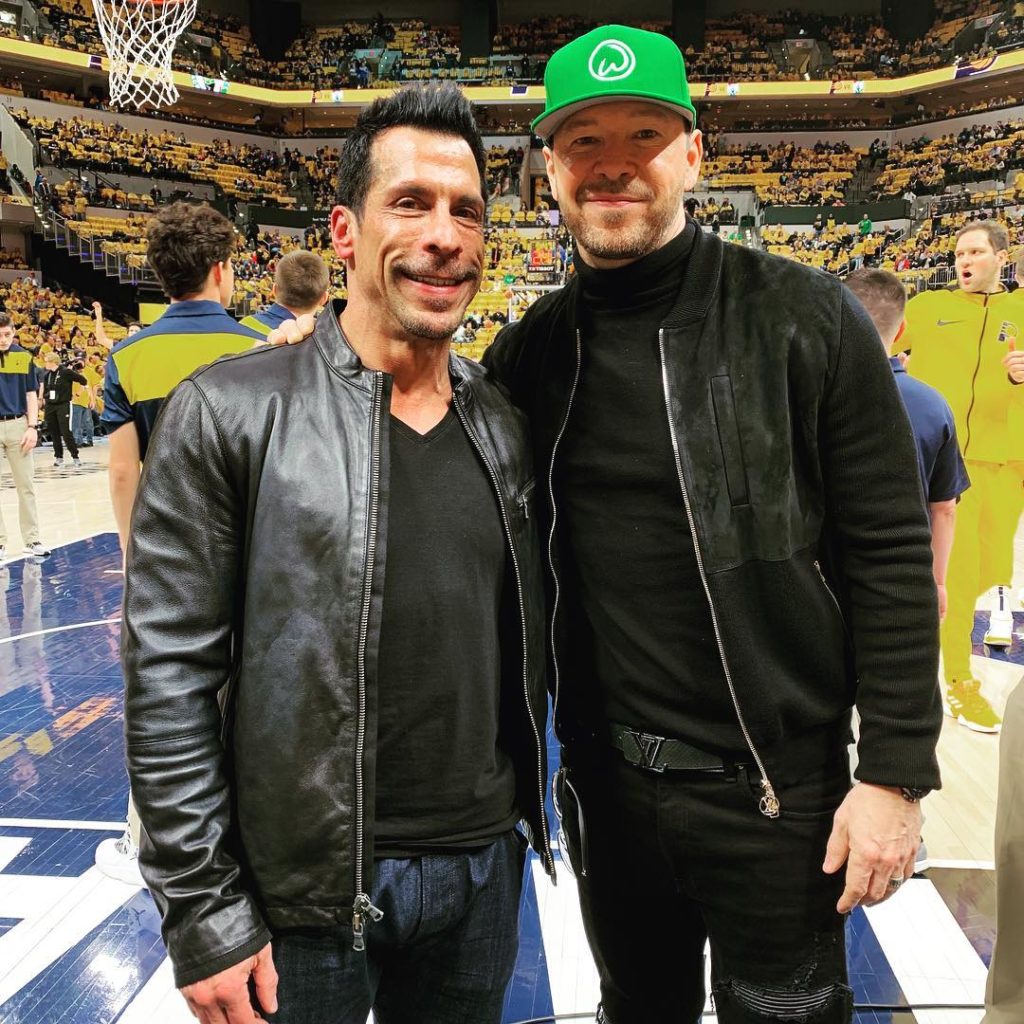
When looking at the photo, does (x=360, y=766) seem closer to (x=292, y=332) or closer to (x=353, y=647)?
(x=353, y=647)

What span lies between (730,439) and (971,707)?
11.3 ft

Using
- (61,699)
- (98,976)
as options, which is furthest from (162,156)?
(98,976)

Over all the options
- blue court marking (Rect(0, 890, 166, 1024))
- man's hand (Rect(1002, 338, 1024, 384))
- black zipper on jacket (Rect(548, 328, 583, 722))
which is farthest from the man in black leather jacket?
man's hand (Rect(1002, 338, 1024, 384))

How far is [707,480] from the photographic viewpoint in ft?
4.99

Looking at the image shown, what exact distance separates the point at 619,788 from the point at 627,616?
0.33 metres

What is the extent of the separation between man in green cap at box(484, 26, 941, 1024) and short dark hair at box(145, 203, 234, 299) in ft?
5.50

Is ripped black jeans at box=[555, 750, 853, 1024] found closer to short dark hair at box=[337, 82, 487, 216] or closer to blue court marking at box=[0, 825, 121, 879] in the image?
short dark hair at box=[337, 82, 487, 216]

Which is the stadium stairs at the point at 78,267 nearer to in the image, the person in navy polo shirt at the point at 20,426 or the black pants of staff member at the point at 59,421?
the black pants of staff member at the point at 59,421

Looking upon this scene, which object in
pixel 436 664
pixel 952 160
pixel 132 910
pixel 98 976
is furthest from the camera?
pixel 952 160

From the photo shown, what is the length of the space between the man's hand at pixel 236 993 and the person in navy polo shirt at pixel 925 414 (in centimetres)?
256

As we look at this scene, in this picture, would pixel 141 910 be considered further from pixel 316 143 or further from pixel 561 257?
pixel 316 143

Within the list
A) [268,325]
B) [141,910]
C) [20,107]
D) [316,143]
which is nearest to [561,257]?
[316,143]

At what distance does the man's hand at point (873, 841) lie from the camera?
4.74 ft

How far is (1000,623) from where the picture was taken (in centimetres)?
536
